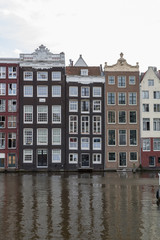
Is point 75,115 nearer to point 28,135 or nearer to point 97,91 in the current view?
point 97,91

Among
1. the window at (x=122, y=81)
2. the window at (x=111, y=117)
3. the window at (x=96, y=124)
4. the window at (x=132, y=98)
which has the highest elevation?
the window at (x=122, y=81)

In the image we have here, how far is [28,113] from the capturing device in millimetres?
76750

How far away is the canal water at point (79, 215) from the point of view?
2212cm

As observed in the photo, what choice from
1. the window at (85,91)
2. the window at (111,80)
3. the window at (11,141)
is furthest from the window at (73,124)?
the window at (11,141)

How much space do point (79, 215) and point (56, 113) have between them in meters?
50.8

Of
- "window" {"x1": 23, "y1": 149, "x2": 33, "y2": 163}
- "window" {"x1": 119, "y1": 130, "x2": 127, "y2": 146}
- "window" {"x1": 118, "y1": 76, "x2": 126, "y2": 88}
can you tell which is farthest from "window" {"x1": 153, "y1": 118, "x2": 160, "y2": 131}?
"window" {"x1": 23, "y1": 149, "x2": 33, "y2": 163}

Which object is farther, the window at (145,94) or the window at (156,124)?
the window at (145,94)

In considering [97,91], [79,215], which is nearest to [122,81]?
[97,91]

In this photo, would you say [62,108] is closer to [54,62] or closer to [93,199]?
[54,62]

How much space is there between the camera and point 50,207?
101ft

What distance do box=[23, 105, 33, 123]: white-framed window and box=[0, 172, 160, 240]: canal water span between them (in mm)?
35887

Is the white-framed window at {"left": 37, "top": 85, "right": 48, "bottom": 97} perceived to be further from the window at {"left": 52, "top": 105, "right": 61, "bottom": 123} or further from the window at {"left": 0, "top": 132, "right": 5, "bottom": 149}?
the window at {"left": 0, "top": 132, "right": 5, "bottom": 149}

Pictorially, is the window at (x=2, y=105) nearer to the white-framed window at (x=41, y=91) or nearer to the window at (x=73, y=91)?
the white-framed window at (x=41, y=91)

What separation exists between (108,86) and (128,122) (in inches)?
341
